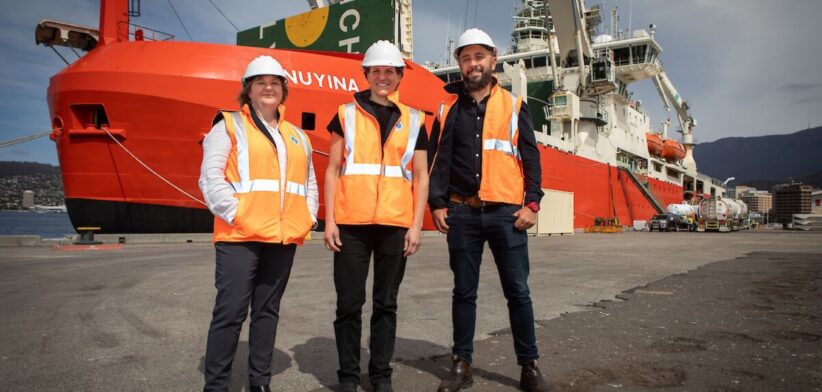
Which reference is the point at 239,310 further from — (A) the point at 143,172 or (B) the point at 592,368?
(A) the point at 143,172

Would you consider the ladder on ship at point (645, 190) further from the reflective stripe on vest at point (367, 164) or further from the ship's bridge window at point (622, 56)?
the reflective stripe on vest at point (367, 164)

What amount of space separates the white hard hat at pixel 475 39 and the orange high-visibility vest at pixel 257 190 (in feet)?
3.67

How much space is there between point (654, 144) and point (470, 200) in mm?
37821

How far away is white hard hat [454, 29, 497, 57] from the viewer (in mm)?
2822

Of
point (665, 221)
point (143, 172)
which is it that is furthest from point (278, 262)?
point (665, 221)

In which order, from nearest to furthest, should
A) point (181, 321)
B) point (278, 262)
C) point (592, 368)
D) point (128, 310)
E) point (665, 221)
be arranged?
point (278, 262)
point (592, 368)
point (181, 321)
point (128, 310)
point (665, 221)

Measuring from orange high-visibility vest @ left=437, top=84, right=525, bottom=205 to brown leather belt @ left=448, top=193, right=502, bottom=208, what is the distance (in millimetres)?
50

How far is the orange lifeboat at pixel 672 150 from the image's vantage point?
38.7 meters

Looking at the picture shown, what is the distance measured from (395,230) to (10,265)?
785 cm

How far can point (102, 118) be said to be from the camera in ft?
35.6

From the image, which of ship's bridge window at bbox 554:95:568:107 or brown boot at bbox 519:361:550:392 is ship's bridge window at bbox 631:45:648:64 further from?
brown boot at bbox 519:361:550:392

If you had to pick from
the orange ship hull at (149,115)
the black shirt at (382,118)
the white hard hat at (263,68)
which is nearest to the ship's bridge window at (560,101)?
the orange ship hull at (149,115)

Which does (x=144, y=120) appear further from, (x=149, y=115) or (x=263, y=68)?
(x=263, y=68)

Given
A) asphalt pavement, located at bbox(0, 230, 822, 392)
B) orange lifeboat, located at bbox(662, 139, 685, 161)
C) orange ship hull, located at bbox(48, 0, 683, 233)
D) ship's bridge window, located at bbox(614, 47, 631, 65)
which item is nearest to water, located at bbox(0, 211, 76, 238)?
orange ship hull, located at bbox(48, 0, 683, 233)
